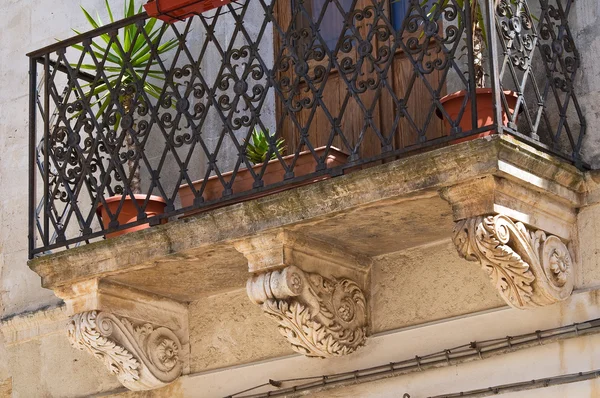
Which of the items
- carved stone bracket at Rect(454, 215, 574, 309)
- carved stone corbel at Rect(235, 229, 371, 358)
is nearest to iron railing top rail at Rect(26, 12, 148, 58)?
carved stone corbel at Rect(235, 229, 371, 358)

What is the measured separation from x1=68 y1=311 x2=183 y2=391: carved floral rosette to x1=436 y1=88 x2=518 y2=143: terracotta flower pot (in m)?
2.18

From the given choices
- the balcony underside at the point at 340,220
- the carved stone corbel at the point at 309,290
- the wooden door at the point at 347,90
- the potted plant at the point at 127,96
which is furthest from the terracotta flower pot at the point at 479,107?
the potted plant at the point at 127,96

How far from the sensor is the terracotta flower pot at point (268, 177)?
23.8 ft

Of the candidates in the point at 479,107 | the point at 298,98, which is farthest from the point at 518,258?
the point at 298,98

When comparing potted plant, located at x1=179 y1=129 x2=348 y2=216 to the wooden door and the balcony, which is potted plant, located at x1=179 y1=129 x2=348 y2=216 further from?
the wooden door

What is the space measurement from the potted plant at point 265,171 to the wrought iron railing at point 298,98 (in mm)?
11

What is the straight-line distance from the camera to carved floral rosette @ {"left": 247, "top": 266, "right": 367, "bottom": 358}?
23.7 feet

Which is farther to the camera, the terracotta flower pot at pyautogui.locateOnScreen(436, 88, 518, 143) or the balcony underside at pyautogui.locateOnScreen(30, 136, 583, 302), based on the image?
the terracotta flower pot at pyautogui.locateOnScreen(436, 88, 518, 143)

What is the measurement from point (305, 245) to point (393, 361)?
2.34 ft

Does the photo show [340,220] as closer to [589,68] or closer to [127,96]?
[589,68]

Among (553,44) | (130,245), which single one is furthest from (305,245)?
(553,44)

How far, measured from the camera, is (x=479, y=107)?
22.4 ft

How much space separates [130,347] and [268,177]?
1.25 m

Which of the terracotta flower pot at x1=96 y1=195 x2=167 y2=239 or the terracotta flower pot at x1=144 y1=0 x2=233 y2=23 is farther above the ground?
the terracotta flower pot at x1=144 y1=0 x2=233 y2=23
